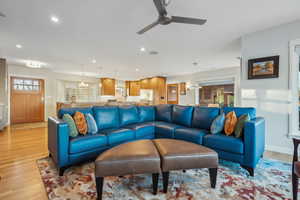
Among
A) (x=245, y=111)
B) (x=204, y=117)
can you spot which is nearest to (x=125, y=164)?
(x=204, y=117)

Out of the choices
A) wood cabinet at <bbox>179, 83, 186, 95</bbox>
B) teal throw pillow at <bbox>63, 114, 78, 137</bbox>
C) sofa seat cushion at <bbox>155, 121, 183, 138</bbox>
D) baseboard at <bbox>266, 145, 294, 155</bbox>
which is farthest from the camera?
wood cabinet at <bbox>179, 83, 186, 95</bbox>

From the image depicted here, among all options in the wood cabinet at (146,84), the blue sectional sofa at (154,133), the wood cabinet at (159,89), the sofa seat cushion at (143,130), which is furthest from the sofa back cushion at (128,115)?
the wood cabinet at (146,84)

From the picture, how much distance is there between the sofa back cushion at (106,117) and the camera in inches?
111

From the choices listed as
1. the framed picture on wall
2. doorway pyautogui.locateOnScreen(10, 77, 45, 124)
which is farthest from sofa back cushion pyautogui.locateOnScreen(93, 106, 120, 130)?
doorway pyautogui.locateOnScreen(10, 77, 45, 124)

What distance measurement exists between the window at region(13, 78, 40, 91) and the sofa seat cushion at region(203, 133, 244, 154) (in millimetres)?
7250

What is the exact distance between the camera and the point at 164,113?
144 inches

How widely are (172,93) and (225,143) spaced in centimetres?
610

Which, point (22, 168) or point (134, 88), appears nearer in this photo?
point (22, 168)

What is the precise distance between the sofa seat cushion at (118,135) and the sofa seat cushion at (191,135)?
35.3 inches

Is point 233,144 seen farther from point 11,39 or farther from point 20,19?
point 11,39

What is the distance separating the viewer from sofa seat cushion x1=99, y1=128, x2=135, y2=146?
8.00 feet

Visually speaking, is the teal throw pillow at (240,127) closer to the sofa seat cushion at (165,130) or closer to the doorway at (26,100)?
the sofa seat cushion at (165,130)

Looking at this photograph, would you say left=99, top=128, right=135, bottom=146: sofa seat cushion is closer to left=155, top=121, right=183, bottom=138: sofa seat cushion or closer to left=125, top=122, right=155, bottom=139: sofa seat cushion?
left=125, top=122, right=155, bottom=139: sofa seat cushion

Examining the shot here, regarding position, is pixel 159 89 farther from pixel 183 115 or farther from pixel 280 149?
pixel 280 149
